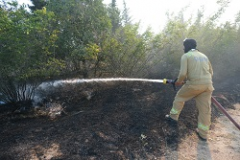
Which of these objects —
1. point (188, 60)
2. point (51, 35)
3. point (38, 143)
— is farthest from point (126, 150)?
point (51, 35)

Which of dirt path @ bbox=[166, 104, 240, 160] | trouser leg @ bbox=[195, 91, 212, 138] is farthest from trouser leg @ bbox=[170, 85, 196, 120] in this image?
dirt path @ bbox=[166, 104, 240, 160]

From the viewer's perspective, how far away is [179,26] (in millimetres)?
5250

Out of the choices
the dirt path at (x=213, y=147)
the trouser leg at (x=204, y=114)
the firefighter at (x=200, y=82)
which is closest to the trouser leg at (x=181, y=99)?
the firefighter at (x=200, y=82)

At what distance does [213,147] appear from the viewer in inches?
127

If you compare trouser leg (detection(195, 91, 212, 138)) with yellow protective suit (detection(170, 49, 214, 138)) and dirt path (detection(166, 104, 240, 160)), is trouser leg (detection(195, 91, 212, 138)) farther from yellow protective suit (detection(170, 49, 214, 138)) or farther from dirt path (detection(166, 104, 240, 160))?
dirt path (detection(166, 104, 240, 160))

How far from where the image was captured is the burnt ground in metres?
2.77

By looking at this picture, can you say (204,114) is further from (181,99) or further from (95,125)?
(95,125)

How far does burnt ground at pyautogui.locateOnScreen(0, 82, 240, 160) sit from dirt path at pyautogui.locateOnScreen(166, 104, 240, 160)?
15 centimetres

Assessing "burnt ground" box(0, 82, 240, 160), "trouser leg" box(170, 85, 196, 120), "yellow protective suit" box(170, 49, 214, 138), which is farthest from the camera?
"trouser leg" box(170, 85, 196, 120)

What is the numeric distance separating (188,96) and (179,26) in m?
2.52

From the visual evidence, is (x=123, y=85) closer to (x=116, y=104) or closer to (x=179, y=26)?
(x=116, y=104)

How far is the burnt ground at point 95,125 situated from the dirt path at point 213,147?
0.15 metres

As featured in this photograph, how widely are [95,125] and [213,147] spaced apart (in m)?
2.19

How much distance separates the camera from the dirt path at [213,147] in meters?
2.93
